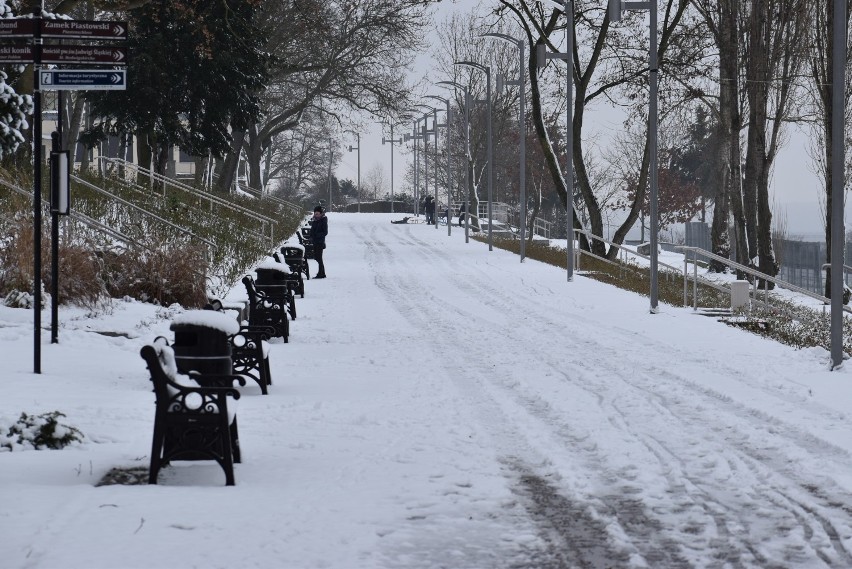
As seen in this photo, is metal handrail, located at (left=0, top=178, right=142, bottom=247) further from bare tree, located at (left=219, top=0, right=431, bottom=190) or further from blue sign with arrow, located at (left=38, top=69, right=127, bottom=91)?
bare tree, located at (left=219, top=0, right=431, bottom=190)

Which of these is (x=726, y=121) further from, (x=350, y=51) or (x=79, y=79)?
(x=79, y=79)

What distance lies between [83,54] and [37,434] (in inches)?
185

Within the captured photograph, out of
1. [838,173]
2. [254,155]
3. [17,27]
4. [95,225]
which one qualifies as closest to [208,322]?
[17,27]

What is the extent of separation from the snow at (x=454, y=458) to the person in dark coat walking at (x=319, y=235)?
531 inches

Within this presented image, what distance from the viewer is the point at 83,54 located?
12359 mm

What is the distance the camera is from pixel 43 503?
734 centimetres

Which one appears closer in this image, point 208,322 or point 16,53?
point 208,322

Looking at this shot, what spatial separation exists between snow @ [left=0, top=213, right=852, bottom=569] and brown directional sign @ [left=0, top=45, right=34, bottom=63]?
9.08 ft

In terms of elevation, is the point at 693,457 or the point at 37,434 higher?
the point at 37,434

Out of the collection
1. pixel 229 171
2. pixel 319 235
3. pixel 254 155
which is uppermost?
pixel 254 155

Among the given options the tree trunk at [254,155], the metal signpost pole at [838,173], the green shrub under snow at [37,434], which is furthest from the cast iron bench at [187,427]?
the tree trunk at [254,155]

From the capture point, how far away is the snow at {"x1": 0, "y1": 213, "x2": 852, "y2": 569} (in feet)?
21.9

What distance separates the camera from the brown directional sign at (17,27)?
12.1 metres

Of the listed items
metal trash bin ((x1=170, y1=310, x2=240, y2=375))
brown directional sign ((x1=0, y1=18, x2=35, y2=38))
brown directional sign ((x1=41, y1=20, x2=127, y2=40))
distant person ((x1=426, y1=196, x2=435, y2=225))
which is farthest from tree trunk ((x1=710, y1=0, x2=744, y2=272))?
distant person ((x1=426, y1=196, x2=435, y2=225))
